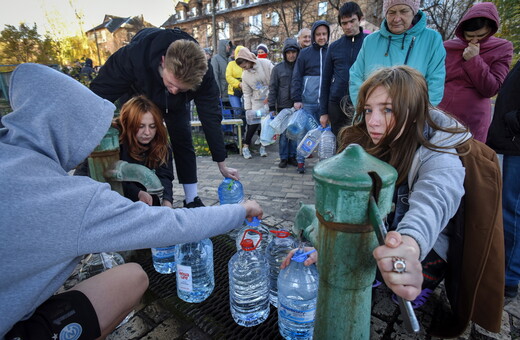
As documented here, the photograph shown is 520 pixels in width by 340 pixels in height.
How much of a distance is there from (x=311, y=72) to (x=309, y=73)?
1.8 inches

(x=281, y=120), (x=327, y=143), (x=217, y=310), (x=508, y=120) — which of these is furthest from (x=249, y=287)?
(x=281, y=120)

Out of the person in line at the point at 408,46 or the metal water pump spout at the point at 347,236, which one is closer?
the metal water pump spout at the point at 347,236

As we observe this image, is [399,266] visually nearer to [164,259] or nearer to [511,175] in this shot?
[511,175]

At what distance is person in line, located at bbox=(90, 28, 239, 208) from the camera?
246 centimetres

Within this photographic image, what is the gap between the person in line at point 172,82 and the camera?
2.46 m

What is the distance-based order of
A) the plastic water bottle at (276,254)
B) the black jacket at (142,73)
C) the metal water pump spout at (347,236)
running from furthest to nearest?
the black jacket at (142,73) → the plastic water bottle at (276,254) → the metal water pump spout at (347,236)

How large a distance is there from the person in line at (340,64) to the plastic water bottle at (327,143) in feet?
0.33

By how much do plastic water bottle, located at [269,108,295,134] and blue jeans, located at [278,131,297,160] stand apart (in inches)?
8.6

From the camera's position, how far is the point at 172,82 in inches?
99.0

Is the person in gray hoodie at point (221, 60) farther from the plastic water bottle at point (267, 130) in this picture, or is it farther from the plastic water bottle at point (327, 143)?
the plastic water bottle at point (327, 143)

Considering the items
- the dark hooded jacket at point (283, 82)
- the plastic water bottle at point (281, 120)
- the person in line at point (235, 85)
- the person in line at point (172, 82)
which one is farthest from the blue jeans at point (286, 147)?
the person in line at point (172, 82)

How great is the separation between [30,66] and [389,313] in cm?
246

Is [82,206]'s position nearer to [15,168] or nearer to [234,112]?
[15,168]

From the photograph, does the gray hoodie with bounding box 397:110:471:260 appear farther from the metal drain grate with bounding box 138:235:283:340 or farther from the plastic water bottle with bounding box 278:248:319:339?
the metal drain grate with bounding box 138:235:283:340
